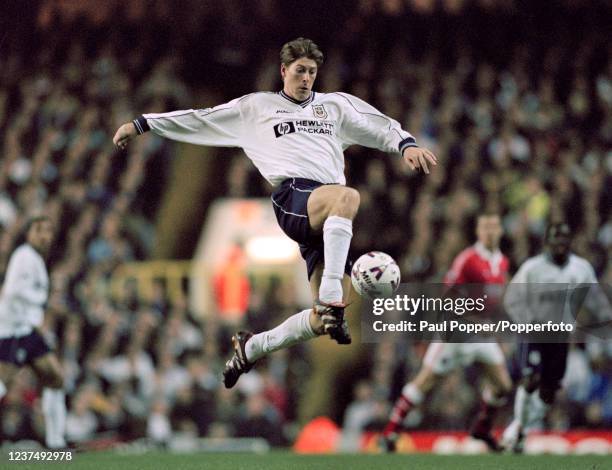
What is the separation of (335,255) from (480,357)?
181 inches

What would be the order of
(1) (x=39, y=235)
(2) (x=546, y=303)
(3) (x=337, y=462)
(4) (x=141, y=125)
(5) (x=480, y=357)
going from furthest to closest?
(5) (x=480, y=357) < (1) (x=39, y=235) < (2) (x=546, y=303) < (3) (x=337, y=462) < (4) (x=141, y=125)

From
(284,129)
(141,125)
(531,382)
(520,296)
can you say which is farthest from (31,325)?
(531,382)

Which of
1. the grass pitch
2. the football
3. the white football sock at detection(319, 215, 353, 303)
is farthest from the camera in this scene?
the grass pitch

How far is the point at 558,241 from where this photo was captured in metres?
11.1

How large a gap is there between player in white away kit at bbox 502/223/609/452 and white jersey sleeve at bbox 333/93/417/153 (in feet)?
9.67

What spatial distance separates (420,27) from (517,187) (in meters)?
5.52

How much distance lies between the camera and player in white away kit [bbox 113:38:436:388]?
8.20 m

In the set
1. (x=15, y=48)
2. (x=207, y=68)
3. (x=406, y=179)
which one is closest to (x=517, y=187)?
(x=406, y=179)

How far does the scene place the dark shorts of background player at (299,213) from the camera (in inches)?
327

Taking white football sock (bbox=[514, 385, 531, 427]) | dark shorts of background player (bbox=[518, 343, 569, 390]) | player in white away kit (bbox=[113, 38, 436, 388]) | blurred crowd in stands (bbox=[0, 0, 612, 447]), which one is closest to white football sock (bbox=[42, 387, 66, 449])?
blurred crowd in stands (bbox=[0, 0, 612, 447])

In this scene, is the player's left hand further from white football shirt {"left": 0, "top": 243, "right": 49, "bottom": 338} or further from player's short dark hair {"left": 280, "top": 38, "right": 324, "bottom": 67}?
white football shirt {"left": 0, "top": 243, "right": 49, "bottom": 338}

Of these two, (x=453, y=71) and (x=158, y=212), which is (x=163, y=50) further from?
(x=453, y=71)

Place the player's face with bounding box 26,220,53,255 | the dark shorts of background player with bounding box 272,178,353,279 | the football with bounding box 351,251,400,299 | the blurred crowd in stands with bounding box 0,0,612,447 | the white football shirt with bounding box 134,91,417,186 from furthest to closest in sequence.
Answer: the blurred crowd in stands with bounding box 0,0,612,447 < the player's face with bounding box 26,220,53,255 < the white football shirt with bounding box 134,91,417,186 < the dark shorts of background player with bounding box 272,178,353,279 < the football with bounding box 351,251,400,299

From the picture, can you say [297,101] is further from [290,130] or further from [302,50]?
[302,50]
